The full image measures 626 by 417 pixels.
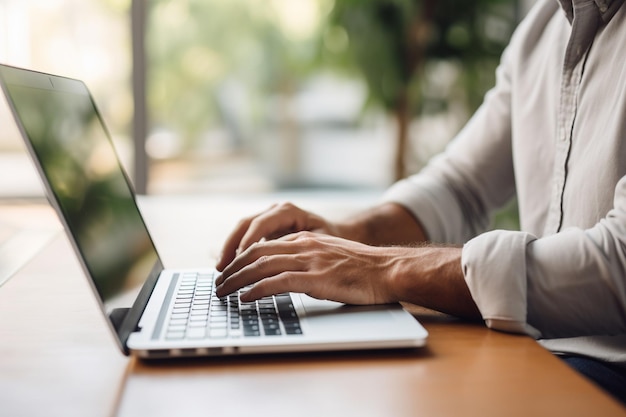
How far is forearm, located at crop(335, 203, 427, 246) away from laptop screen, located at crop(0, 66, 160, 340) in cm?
33

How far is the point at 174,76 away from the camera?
344 centimetres

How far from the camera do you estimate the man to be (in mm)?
778

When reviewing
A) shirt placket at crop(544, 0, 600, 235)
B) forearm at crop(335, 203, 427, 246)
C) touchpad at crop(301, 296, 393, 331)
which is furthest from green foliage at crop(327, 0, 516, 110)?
touchpad at crop(301, 296, 393, 331)

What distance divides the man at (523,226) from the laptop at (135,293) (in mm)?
41

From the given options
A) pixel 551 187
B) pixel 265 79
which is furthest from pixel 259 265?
pixel 265 79

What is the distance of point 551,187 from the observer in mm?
1120

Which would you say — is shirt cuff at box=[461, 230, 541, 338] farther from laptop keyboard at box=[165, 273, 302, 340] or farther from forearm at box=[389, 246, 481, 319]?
laptop keyboard at box=[165, 273, 302, 340]

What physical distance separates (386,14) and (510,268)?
2.33m

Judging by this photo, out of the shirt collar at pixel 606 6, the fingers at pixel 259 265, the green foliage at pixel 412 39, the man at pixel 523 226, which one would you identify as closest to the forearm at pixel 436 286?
the man at pixel 523 226

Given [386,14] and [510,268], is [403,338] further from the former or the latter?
[386,14]

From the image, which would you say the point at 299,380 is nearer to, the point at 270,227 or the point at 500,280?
the point at 500,280

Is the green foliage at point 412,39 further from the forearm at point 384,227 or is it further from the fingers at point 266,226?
the fingers at point 266,226

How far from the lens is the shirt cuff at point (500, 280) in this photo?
76 centimetres

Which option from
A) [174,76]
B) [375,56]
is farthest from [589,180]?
[174,76]
